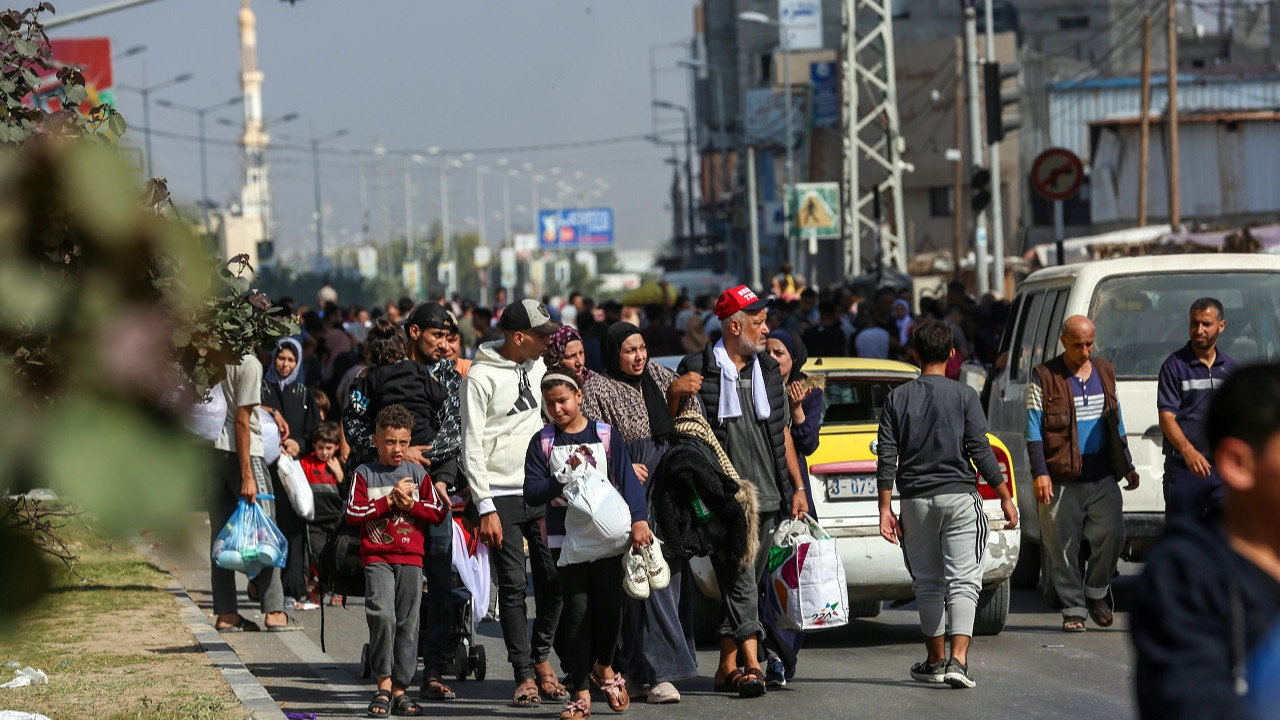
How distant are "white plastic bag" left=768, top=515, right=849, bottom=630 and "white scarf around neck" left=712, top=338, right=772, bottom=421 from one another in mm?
552

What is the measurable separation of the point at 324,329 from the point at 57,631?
1830 cm

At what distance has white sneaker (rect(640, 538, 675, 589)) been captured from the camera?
751cm

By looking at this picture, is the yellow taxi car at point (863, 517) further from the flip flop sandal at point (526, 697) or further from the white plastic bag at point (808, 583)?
Answer: the flip flop sandal at point (526, 697)

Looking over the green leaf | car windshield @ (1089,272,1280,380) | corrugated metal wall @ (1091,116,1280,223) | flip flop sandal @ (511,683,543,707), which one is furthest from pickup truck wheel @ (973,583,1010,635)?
corrugated metal wall @ (1091,116,1280,223)

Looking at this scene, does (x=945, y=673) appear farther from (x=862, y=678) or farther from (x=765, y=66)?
(x=765, y=66)

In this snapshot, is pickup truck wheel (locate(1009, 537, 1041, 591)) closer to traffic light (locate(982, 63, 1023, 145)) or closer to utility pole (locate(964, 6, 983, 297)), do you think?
traffic light (locate(982, 63, 1023, 145))

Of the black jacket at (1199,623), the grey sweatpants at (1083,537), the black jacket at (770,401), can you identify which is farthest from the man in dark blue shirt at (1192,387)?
the black jacket at (1199,623)

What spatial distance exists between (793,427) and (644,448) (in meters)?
0.86

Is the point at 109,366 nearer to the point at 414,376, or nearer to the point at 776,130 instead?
the point at 414,376

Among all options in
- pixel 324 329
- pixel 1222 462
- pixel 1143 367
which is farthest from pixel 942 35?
pixel 1222 462

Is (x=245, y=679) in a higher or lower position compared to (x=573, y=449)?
lower

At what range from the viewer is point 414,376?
8.59 m

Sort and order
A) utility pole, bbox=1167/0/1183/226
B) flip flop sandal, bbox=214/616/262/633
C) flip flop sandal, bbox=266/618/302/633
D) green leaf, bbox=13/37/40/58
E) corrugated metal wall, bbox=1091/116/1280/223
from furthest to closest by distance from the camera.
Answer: corrugated metal wall, bbox=1091/116/1280/223
utility pole, bbox=1167/0/1183/226
flip flop sandal, bbox=266/618/302/633
flip flop sandal, bbox=214/616/262/633
green leaf, bbox=13/37/40/58

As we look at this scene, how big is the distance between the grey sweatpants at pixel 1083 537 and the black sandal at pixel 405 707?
3.82m
